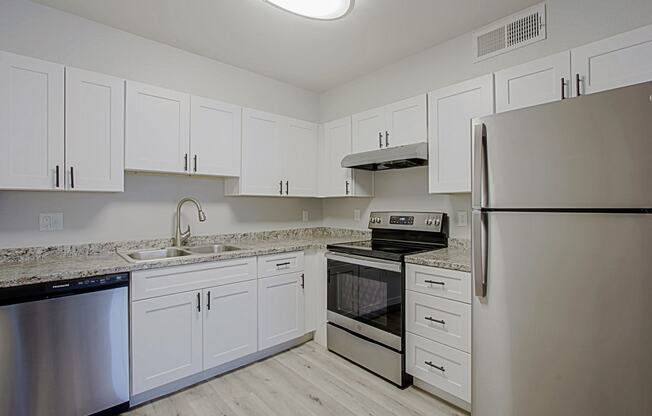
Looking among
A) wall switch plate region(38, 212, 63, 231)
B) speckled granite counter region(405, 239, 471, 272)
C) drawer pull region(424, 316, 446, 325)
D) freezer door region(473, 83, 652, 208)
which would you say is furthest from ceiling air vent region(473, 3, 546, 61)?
wall switch plate region(38, 212, 63, 231)

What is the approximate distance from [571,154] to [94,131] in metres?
2.64

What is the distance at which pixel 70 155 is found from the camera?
2025 millimetres

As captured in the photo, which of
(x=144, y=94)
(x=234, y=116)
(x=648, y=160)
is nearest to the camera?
(x=648, y=160)

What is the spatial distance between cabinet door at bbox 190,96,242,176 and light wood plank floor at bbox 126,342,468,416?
1.60 metres

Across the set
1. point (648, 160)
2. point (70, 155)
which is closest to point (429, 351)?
point (648, 160)

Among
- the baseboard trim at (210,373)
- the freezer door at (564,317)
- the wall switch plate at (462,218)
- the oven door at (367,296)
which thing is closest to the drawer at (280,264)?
the oven door at (367,296)

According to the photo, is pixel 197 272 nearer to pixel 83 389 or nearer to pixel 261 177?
pixel 83 389

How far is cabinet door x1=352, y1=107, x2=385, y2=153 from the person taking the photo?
2834 mm

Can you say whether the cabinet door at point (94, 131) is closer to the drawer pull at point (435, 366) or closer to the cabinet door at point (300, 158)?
the cabinet door at point (300, 158)

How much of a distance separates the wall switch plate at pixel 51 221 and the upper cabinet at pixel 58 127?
1.10 feet

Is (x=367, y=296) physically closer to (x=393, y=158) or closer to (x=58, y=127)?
(x=393, y=158)

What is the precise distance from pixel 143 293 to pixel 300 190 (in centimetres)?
172

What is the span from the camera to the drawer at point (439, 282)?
6.31ft

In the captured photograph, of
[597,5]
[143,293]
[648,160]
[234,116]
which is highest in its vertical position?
[597,5]
